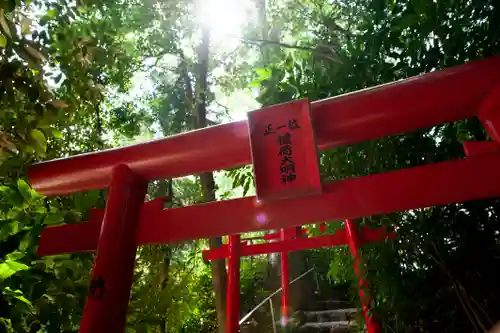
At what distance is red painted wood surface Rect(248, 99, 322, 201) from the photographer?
1.60m

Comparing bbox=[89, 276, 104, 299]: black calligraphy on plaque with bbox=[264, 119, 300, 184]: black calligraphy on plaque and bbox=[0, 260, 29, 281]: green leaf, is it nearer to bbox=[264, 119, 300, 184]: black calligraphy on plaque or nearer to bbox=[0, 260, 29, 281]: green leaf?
bbox=[0, 260, 29, 281]: green leaf

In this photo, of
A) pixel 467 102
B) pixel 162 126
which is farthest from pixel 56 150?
pixel 467 102

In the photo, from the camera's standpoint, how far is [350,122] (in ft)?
5.61

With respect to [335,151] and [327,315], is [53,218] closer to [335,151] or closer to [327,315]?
[335,151]

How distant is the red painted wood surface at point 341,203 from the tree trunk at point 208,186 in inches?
179

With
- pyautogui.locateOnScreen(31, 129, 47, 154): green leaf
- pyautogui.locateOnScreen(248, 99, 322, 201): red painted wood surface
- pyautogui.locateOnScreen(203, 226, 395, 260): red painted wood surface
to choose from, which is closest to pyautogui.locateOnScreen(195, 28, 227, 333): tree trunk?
pyautogui.locateOnScreen(203, 226, 395, 260): red painted wood surface

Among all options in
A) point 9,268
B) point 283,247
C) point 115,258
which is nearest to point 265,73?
point 115,258

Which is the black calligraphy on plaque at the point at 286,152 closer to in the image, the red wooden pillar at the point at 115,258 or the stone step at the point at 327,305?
the red wooden pillar at the point at 115,258

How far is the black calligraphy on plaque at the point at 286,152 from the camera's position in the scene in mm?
1628

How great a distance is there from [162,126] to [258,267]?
4885 mm

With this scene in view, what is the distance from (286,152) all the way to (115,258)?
40.7 inches

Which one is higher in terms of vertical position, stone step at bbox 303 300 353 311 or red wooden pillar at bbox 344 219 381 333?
stone step at bbox 303 300 353 311

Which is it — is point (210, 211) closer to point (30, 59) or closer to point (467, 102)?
point (30, 59)

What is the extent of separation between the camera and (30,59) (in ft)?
4.16
